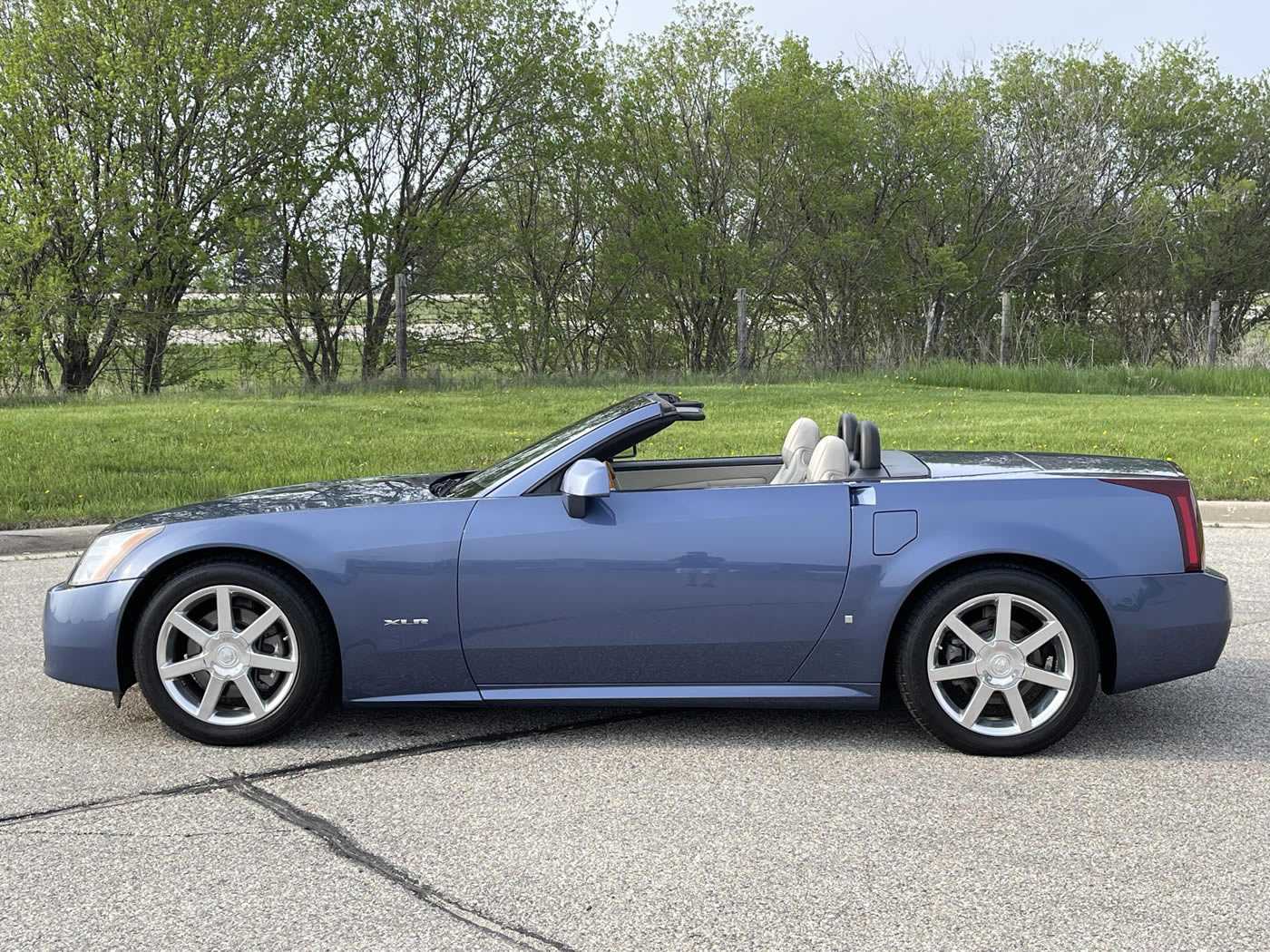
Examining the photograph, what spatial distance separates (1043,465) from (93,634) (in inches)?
142

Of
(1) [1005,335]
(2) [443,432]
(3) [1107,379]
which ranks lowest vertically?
(2) [443,432]

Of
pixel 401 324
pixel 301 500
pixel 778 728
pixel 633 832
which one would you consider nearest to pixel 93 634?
pixel 301 500

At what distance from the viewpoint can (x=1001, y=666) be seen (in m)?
4.24

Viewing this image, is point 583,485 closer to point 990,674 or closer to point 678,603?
point 678,603

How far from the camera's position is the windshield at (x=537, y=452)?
4.57m

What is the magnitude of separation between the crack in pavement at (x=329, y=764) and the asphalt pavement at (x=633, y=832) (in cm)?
1

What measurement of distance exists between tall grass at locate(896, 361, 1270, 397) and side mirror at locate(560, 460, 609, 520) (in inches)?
681

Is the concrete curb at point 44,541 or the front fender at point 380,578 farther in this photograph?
the concrete curb at point 44,541

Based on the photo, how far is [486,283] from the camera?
86.4 feet

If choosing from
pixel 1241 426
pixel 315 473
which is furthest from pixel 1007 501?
pixel 1241 426

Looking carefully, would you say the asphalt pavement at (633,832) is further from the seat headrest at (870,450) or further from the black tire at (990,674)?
the seat headrest at (870,450)

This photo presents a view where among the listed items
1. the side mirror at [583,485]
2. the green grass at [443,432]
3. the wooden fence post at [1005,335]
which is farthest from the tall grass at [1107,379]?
the side mirror at [583,485]

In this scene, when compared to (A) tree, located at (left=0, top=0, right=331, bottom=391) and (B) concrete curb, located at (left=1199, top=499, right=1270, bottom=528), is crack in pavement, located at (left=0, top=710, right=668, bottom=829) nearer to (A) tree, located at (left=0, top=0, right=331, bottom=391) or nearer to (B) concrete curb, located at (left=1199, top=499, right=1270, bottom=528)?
(B) concrete curb, located at (left=1199, top=499, right=1270, bottom=528)

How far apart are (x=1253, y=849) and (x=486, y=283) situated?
24.0 meters
